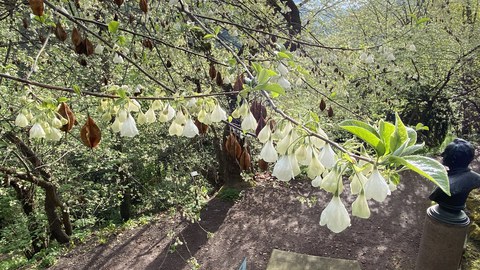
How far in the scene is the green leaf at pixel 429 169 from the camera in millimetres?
754

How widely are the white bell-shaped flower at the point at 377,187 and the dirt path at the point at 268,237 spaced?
4.52 metres

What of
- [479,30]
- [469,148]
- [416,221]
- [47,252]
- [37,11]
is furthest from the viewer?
[479,30]

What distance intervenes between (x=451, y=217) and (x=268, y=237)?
3.21 m

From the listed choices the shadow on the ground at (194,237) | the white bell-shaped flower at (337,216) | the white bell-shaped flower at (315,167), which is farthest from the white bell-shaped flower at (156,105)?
the shadow on the ground at (194,237)

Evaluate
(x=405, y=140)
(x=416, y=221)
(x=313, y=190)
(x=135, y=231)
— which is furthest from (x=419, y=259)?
(x=135, y=231)

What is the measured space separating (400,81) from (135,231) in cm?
679

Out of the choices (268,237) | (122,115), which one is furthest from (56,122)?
(268,237)

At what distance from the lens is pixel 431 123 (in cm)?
938

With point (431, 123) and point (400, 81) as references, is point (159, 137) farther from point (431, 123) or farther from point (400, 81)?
point (431, 123)

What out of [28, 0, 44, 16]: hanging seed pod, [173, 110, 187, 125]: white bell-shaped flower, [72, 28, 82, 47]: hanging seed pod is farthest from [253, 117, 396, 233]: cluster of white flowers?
[72, 28, 82, 47]: hanging seed pod

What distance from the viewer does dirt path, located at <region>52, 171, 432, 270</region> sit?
5359mm

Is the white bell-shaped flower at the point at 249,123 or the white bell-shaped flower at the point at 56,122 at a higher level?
the white bell-shaped flower at the point at 56,122

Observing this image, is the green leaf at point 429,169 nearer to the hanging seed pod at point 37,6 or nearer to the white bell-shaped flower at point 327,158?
the white bell-shaped flower at point 327,158

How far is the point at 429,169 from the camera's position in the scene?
787 mm
